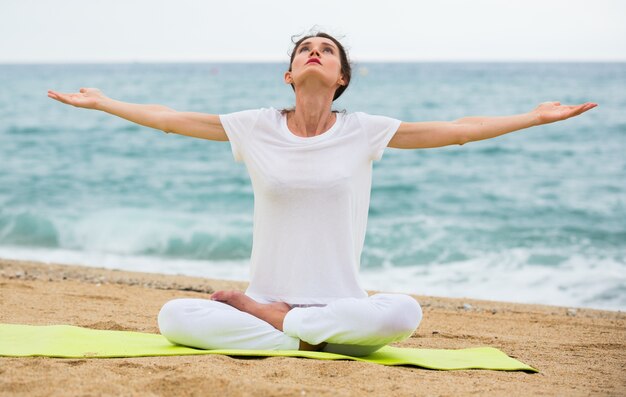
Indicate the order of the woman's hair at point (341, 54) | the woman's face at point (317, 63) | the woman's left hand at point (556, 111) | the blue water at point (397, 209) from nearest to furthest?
1. the woman's left hand at point (556, 111)
2. the woman's face at point (317, 63)
3. the woman's hair at point (341, 54)
4. the blue water at point (397, 209)

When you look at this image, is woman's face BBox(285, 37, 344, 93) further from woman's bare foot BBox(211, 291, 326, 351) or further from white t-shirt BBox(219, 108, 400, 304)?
woman's bare foot BBox(211, 291, 326, 351)

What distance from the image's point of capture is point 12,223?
1195 centimetres

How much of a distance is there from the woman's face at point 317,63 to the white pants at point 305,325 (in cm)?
108

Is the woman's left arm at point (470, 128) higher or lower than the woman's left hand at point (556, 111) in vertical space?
lower

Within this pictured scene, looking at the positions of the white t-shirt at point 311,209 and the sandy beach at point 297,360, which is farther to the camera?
the white t-shirt at point 311,209

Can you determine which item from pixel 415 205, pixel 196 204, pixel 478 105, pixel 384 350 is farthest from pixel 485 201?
pixel 478 105

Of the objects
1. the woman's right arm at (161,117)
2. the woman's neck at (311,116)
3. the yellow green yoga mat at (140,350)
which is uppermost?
the woman's neck at (311,116)

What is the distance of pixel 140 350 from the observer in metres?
3.83

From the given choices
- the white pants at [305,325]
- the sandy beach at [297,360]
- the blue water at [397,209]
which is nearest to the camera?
the sandy beach at [297,360]

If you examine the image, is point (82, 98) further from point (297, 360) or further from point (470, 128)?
point (470, 128)

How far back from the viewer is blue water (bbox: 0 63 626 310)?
9.45m

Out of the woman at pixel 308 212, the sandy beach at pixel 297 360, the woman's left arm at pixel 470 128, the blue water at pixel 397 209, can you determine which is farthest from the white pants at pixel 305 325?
the blue water at pixel 397 209

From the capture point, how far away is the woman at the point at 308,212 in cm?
374

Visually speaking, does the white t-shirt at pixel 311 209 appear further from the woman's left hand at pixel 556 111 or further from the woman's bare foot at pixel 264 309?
the woman's left hand at pixel 556 111
